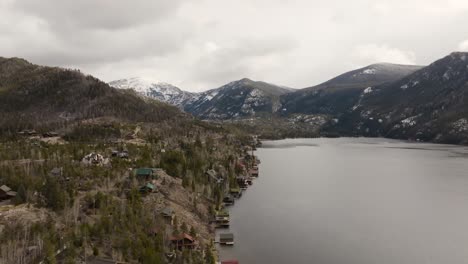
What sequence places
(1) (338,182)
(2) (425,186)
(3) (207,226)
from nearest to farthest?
(3) (207,226), (2) (425,186), (1) (338,182)

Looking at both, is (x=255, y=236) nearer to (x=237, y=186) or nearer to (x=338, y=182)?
(x=237, y=186)

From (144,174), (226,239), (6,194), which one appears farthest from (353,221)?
(6,194)

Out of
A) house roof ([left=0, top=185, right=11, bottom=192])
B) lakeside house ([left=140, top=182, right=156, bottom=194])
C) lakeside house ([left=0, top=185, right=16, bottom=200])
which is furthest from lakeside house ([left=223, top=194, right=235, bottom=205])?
house roof ([left=0, top=185, right=11, bottom=192])

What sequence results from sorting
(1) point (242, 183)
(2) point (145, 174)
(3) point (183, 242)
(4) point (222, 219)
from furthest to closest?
1. (1) point (242, 183)
2. (2) point (145, 174)
3. (4) point (222, 219)
4. (3) point (183, 242)

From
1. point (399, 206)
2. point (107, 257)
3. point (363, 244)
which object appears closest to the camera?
point (107, 257)

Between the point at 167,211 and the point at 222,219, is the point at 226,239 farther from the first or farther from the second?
the point at 167,211

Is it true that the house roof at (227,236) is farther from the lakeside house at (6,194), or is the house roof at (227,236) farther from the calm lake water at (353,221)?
the lakeside house at (6,194)

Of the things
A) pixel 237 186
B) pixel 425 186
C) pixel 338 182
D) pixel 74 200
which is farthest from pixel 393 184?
pixel 74 200
